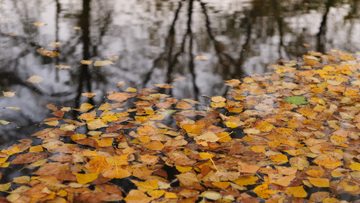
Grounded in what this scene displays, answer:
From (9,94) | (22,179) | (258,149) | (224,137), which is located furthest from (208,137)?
(9,94)

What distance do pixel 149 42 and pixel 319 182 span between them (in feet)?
11.3

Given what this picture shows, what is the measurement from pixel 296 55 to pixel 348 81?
1.00 metres

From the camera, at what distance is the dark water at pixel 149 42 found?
4.34 meters

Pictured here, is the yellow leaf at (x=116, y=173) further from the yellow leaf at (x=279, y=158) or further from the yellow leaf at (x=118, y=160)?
the yellow leaf at (x=279, y=158)

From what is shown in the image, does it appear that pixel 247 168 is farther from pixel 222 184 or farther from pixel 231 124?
pixel 231 124

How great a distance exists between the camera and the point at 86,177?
2.80 m

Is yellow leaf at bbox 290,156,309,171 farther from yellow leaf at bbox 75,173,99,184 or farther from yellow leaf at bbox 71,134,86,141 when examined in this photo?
yellow leaf at bbox 71,134,86,141

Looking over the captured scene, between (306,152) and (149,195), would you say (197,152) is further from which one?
(306,152)

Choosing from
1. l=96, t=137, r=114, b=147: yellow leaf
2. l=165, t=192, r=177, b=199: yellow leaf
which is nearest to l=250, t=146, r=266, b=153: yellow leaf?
l=165, t=192, r=177, b=199: yellow leaf

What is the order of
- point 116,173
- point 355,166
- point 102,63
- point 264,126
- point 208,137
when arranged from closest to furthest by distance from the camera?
1. point 116,173
2. point 355,166
3. point 208,137
4. point 264,126
5. point 102,63

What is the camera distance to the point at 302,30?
6707 millimetres

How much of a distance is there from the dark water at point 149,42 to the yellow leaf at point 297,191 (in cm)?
169

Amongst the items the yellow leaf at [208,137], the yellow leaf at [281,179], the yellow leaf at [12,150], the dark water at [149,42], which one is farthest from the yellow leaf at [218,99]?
the yellow leaf at [12,150]

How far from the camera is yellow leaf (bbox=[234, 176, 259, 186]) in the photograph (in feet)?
9.39
